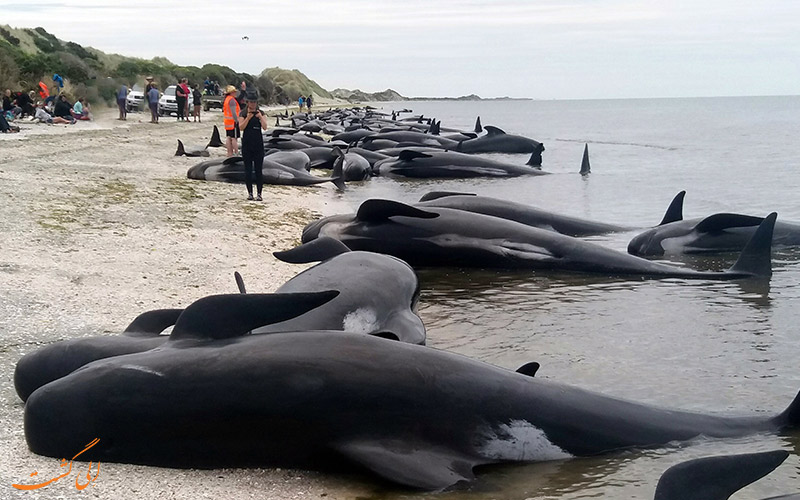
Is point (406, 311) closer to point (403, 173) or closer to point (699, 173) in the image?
point (403, 173)

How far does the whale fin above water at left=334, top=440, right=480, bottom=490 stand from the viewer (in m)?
3.90

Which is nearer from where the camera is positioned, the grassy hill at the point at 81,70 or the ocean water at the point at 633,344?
the ocean water at the point at 633,344

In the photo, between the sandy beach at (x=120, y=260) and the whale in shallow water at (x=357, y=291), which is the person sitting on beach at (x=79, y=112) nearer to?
the sandy beach at (x=120, y=260)

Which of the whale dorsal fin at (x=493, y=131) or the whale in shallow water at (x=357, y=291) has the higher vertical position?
the whale dorsal fin at (x=493, y=131)

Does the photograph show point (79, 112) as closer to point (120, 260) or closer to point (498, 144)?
point (498, 144)

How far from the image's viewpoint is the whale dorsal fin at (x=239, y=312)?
13.5ft

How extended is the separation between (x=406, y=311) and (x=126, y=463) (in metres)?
2.61

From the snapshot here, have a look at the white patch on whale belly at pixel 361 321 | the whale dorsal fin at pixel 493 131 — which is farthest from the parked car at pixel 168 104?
the white patch on whale belly at pixel 361 321

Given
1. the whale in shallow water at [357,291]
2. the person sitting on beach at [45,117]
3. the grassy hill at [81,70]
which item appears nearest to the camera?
the whale in shallow water at [357,291]

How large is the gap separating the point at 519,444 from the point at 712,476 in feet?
3.81

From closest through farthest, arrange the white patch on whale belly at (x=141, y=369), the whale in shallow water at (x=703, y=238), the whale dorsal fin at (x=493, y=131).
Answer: the white patch on whale belly at (x=141, y=369) < the whale in shallow water at (x=703, y=238) < the whale dorsal fin at (x=493, y=131)

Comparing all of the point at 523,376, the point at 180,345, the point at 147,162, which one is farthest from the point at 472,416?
the point at 147,162

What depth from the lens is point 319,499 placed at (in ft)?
12.7

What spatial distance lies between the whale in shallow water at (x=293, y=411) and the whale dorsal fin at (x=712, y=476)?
3.49 ft
